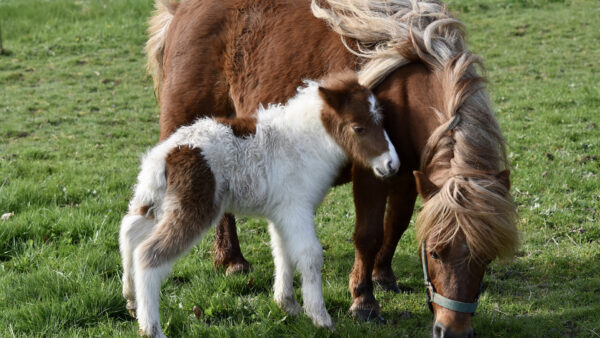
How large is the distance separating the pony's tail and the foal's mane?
2100mm

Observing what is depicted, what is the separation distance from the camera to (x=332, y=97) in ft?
13.7

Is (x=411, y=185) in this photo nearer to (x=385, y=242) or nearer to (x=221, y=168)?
(x=385, y=242)

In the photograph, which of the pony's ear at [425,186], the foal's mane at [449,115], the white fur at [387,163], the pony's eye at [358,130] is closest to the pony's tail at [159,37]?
the foal's mane at [449,115]

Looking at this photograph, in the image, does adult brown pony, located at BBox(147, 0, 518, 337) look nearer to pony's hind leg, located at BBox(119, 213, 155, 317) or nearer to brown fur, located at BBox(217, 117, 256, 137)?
brown fur, located at BBox(217, 117, 256, 137)

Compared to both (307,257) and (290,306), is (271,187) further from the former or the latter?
(290,306)

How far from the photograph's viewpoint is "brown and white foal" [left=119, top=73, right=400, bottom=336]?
381cm

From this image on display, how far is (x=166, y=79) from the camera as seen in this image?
5.84 meters

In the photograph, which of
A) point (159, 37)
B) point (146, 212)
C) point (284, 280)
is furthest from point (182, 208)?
point (159, 37)

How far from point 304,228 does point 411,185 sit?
1.18 metres

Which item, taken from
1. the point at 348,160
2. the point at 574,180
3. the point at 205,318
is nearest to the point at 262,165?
the point at 348,160

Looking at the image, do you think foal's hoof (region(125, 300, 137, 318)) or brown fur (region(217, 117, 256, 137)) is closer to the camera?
brown fur (region(217, 117, 256, 137))

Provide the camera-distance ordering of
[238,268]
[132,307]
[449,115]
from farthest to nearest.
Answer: [238,268]
[132,307]
[449,115]

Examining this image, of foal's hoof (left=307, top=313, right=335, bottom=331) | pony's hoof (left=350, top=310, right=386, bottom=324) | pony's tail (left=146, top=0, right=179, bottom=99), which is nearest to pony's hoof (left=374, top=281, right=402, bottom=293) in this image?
pony's hoof (left=350, top=310, right=386, bottom=324)

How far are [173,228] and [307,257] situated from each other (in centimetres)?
90
